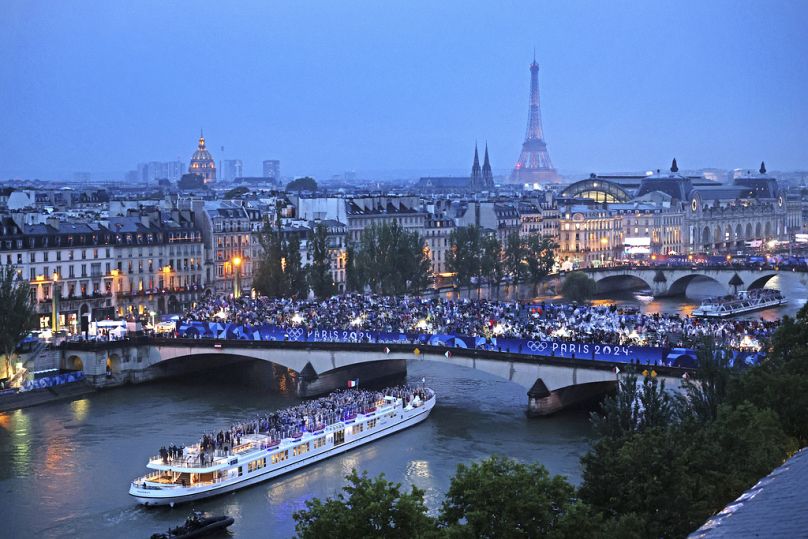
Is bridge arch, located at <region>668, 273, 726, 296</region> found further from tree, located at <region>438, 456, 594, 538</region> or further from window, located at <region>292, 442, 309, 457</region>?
tree, located at <region>438, 456, 594, 538</region>

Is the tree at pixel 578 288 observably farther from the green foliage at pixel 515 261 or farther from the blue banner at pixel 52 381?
the blue banner at pixel 52 381

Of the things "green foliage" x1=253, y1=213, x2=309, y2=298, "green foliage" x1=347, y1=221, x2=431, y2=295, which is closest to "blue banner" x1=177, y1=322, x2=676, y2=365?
"green foliage" x1=253, y1=213, x2=309, y2=298

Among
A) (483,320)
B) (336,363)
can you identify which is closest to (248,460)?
(336,363)

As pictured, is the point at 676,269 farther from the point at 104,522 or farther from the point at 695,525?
the point at 695,525

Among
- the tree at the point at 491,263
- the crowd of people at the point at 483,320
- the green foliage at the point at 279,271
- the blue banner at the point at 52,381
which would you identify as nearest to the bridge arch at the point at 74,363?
the blue banner at the point at 52,381

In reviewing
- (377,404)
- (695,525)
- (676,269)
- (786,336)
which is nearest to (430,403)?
(377,404)

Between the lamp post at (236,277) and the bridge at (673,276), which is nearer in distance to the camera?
the lamp post at (236,277)
